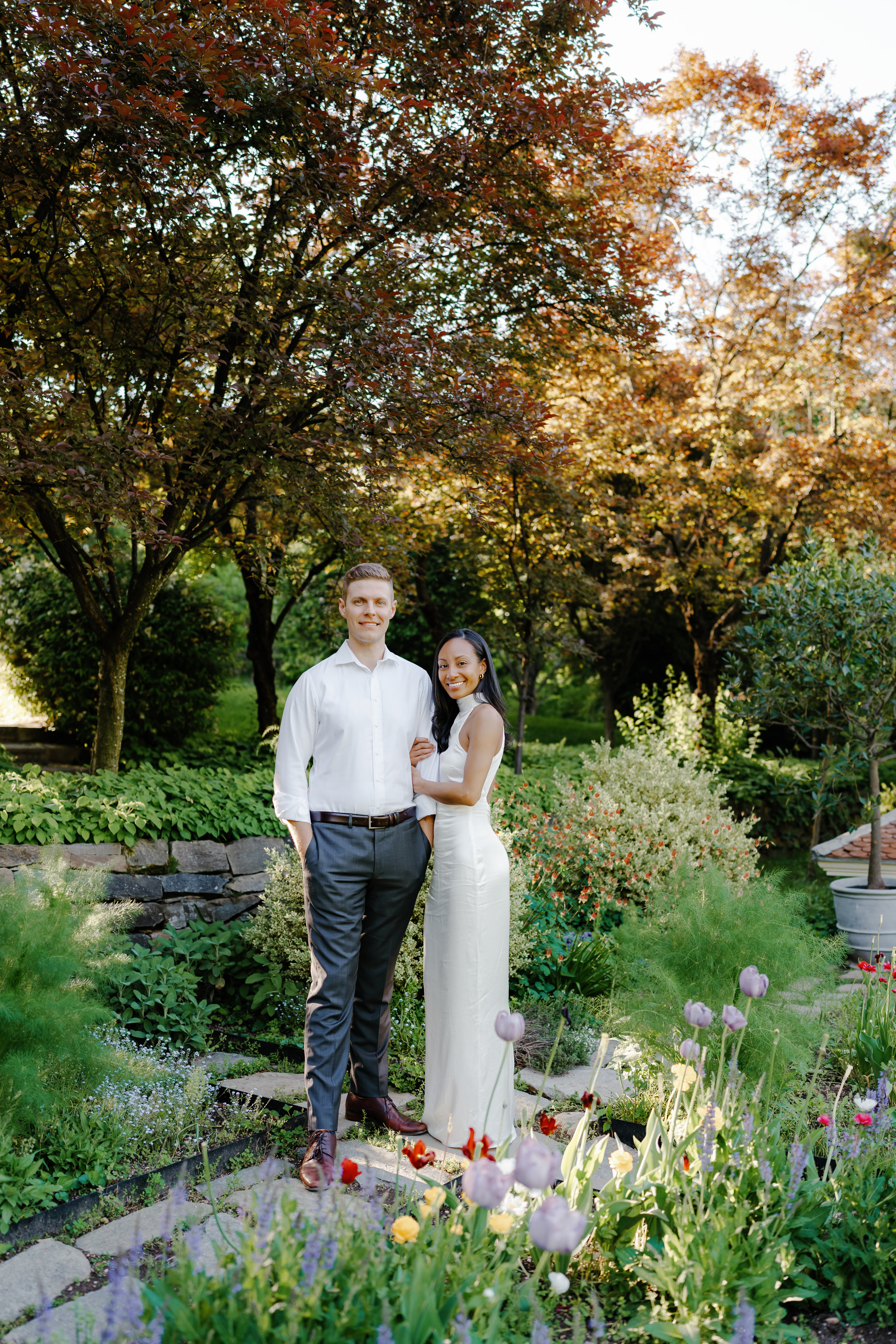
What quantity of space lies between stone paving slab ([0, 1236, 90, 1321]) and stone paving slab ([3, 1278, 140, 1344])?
0.06 m

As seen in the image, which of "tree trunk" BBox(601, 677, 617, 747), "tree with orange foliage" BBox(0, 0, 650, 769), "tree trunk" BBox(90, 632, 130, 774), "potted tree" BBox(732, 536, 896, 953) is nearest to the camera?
"tree with orange foliage" BBox(0, 0, 650, 769)

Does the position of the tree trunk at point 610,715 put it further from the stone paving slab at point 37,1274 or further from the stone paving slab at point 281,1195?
the stone paving slab at point 37,1274

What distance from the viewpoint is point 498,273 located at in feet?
19.5

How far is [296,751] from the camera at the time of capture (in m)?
3.06

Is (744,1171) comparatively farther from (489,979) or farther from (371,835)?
(371,835)

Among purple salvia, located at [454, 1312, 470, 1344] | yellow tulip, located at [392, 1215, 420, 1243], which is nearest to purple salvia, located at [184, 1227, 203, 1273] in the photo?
yellow tulip, located at [392, 1215, 420, 1243]

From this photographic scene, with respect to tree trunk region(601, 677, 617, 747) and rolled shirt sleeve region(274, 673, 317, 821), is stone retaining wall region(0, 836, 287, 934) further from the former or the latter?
tree trunk region(601, 677, 617, 747)

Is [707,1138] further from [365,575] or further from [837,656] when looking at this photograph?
[837,656]

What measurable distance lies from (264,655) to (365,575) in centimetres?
557

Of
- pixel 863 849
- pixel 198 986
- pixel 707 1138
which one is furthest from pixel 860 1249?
pixel 863 849

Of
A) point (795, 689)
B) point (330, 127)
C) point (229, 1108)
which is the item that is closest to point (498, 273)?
point (330, 127)

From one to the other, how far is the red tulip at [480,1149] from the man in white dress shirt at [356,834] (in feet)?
3.44

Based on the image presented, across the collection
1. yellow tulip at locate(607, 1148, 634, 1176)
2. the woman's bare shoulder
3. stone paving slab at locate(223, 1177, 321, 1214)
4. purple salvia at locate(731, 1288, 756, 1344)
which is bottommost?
stone paving slab at locate(223, 1177, 321, 1214)

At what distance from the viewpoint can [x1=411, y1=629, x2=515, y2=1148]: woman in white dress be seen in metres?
3.09
